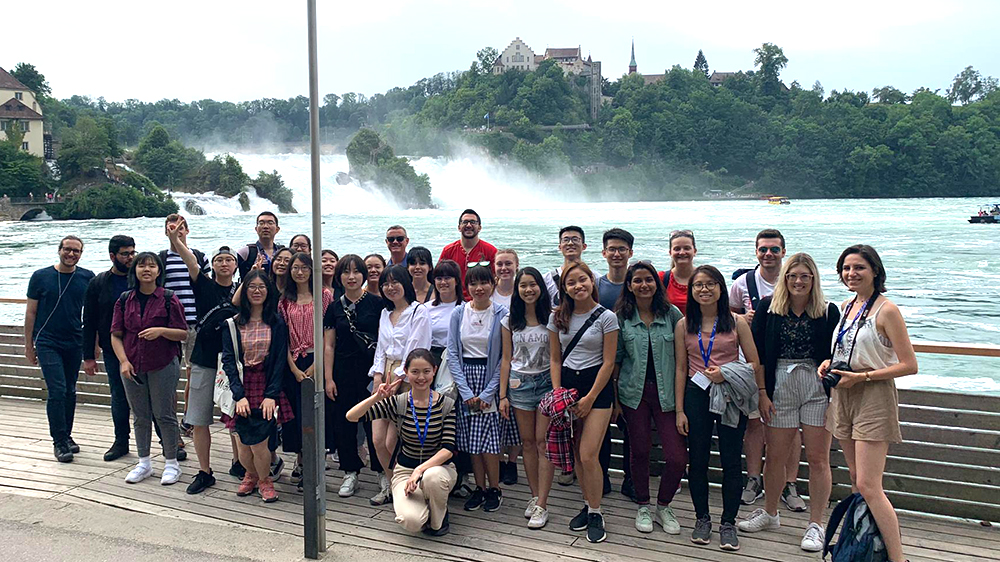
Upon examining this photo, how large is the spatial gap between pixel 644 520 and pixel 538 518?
0.55m

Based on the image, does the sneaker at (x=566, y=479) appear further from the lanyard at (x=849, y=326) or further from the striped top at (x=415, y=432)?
the lanyard at (x=849, y=326)

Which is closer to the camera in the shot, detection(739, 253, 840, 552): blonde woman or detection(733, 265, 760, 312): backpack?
detection(739, 253, 840, 552): blonde woman

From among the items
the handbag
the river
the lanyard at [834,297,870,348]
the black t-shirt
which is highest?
the lanyard at [834,297,870,348]

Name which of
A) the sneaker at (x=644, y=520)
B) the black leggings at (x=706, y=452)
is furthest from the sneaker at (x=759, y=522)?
the sneaker at (x=644, y=520)

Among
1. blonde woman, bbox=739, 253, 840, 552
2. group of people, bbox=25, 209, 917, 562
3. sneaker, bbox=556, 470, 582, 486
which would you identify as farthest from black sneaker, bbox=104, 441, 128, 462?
blonde woman, bbox=739, 253, 840, 552

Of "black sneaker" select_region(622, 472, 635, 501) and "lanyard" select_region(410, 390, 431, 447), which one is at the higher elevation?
"lanyard" select_region(410, 390, 431, 447)

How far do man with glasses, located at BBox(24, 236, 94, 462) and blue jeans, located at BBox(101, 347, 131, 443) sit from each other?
35 centimetres

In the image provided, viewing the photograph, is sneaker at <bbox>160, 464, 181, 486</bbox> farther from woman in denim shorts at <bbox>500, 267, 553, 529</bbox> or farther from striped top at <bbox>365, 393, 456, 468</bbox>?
woman in denim shorts at <bbox>500, 267, 553, 529</bbox>

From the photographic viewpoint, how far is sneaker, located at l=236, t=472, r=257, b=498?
4727 mm

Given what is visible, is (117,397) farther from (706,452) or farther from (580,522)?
(706,452)

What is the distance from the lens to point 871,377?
3479mm

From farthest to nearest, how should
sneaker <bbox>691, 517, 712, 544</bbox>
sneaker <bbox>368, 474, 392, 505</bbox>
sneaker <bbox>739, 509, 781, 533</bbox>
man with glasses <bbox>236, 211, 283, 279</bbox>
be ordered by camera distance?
1. man with glasses <bbox>236, 211, 283, 279</bbox>
2. sneaker <bbox>368, 474, 392, 505</bbox>
3. sneaker <bbox>739, 509, 781, 533</bbox>
4. sneaker <bbox>691, 517, 712, 544</bbox>

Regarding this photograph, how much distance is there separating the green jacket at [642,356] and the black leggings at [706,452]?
122 millimetres

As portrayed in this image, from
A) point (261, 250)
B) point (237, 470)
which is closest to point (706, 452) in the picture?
point (237, 470)
